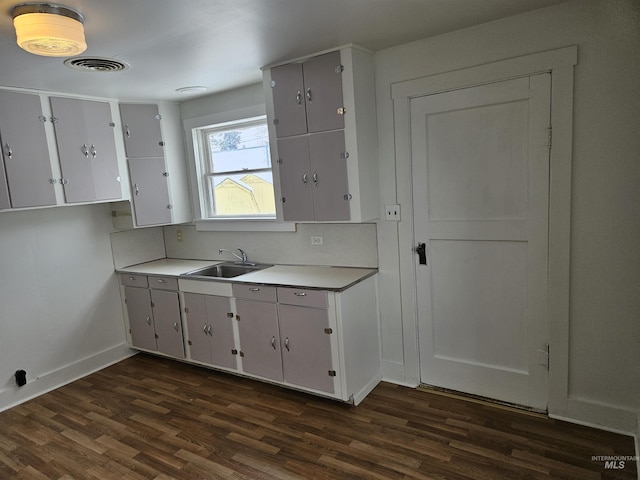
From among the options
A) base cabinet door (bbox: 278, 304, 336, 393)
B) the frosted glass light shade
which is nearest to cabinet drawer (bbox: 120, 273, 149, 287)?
base cabinet door (bbox: 278, 304, 336, 393)

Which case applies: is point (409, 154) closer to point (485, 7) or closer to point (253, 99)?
point (485, 7)

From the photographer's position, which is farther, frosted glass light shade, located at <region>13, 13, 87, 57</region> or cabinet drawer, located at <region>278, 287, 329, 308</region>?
cabinet drawer, located at <region>278, 287, 329, 308</region>

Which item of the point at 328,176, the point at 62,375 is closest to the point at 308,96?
the point at 328,176

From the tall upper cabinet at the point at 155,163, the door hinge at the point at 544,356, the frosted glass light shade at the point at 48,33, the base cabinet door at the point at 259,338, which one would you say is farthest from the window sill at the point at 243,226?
the door hinge at the point at 544,356

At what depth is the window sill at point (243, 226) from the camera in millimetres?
3605

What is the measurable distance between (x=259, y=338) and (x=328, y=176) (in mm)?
1337

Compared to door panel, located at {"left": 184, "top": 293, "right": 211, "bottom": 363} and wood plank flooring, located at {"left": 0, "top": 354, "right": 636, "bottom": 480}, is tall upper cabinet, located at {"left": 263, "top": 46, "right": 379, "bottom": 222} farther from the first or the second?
wood plank flooring, located at {"left": 0, "top": 354, "right": 636, "bottom": 480}

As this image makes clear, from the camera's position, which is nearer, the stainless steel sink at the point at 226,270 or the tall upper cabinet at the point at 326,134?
the tall upper cabinet at the point at 326,134

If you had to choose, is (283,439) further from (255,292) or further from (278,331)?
(255,292)

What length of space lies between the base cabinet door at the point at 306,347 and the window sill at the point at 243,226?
826 millimetres

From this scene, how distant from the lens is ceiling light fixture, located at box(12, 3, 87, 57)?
5.95 feet

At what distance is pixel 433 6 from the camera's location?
2.17 metres

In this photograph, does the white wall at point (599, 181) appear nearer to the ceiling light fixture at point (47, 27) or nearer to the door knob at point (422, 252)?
the door knob at point (422, 252)

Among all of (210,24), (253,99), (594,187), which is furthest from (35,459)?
(594,187)
